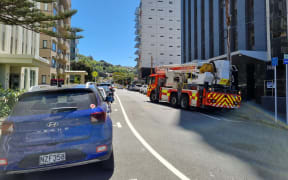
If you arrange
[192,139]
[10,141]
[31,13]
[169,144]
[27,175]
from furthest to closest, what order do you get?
[31,13] < [192,139] < [169,144] < [27,175] < [10,141]

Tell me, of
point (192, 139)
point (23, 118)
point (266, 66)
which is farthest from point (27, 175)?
point (266, 66)

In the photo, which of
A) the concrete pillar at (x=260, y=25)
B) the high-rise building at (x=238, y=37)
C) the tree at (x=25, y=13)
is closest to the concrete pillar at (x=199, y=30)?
the high-rise building at (x=238, y=37)

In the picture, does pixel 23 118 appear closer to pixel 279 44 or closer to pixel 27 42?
pixel 279 44

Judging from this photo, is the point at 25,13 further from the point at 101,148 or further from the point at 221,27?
the point at 221,27

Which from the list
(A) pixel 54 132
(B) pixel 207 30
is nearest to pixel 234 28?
(B) pixel 207 30

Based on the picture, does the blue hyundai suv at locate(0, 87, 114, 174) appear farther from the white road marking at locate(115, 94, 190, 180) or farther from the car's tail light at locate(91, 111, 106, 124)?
the white road marking at locate(115, 94, 190, 180)

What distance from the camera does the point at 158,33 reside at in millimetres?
67812

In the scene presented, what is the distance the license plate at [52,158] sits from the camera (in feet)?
10.1

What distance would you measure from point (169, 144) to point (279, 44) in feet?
40.1

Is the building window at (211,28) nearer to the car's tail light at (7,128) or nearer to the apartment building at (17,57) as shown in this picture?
the apartment building at (17,57)

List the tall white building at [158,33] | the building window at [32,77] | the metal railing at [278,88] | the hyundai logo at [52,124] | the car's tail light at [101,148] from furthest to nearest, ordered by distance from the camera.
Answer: the tall white building at [158,33]
the building window at [32,77]
the metal railing at [278,88]
the car's tail light at [101,148]
the hyundai logo at [52,124]

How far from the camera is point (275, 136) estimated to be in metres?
6.70

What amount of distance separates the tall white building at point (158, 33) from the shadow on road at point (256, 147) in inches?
2262

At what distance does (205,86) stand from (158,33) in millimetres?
58816
